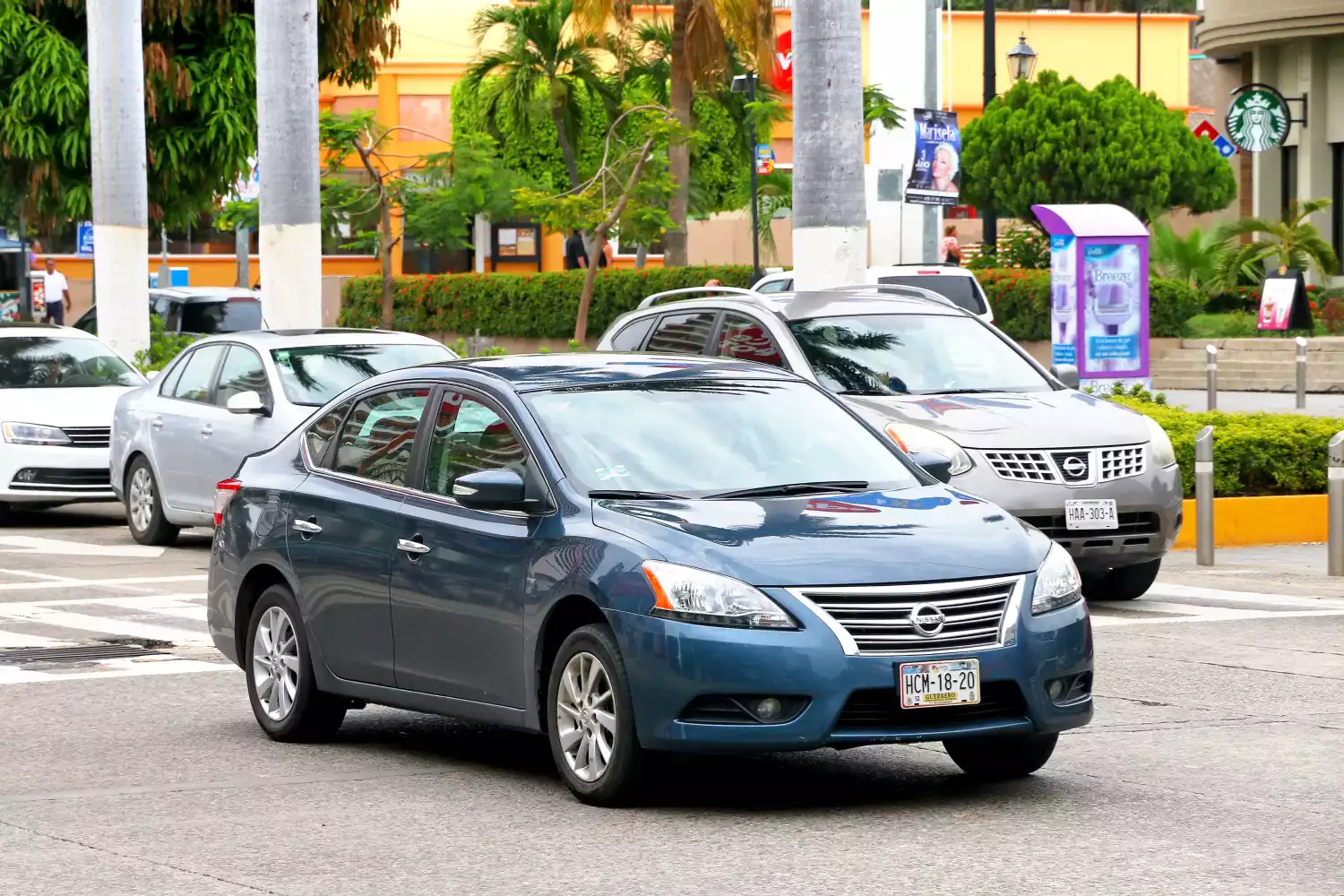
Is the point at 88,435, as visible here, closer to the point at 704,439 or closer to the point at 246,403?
the point at 246,403

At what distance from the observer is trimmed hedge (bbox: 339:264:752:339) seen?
42.8 meters

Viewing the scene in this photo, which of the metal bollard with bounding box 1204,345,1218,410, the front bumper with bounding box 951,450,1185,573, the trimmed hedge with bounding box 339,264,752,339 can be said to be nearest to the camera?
the front bumper with bounding box 951,450,1185,573

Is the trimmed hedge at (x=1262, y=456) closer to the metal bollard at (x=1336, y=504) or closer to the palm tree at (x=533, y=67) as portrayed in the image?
the metal bollard at (x=1336, y=504)

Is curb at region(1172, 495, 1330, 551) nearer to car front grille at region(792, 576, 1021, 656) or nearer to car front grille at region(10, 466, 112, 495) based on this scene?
car front grille at region(10, 466, 112, 495)

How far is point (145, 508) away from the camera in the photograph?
1850cm

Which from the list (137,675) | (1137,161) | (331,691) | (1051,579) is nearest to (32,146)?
(137,675)

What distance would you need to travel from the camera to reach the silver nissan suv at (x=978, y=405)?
42.9 ft

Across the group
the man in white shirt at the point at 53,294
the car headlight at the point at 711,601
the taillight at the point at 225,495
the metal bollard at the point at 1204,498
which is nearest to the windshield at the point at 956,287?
the metal bollard at the point at 1204,498

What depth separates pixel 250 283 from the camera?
60.8 m

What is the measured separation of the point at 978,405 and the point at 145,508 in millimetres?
7803

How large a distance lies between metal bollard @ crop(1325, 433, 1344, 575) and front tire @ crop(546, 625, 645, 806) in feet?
28.0

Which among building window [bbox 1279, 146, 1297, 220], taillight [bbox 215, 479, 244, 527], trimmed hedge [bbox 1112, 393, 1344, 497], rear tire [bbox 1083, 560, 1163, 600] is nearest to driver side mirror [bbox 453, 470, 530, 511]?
taillight [bbox 215, 479, 244, 527]

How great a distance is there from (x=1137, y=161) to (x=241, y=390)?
3301cm

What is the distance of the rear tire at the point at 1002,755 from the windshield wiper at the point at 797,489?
990 mm
